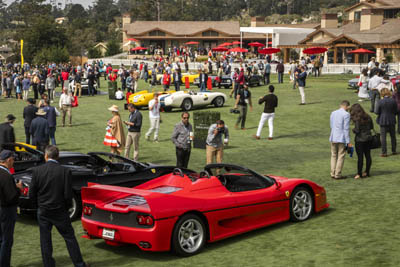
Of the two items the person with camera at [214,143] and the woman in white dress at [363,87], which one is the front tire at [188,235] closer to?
the person with camera at [214,143]

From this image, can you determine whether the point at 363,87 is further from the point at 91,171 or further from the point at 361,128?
the point at 91,171

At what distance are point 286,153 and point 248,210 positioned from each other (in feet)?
29.9

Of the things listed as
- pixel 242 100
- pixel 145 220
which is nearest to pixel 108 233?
pixel 145 220

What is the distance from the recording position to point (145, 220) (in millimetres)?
7867

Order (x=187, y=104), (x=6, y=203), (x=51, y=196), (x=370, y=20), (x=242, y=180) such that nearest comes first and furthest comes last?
1. (x=51, y=196)
2. (x=6, y=203)
3. (x=242, y=180)
4. (x=187, y=104)
5. (x=370, y=20)

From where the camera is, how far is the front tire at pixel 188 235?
803 centimetres

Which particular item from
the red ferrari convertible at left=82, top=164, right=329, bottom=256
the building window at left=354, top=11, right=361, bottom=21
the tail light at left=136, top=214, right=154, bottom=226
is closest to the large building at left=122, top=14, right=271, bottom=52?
the building window at left=354, top=11, right=361, bottom=21

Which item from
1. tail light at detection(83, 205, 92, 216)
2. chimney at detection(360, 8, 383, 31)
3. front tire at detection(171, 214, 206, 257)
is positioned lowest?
front tire at detection(171, 214, 206, 257)

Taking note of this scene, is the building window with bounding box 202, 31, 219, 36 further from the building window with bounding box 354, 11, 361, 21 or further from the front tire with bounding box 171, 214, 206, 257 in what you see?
the front tire with bounding box 171, 214, 206, 257

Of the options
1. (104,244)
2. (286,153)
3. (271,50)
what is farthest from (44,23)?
(104,244)

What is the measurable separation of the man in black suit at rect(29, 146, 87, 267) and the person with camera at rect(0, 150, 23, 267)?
262 millimetres

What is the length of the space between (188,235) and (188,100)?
21.1m

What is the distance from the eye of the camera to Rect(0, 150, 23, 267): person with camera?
7.36 meters

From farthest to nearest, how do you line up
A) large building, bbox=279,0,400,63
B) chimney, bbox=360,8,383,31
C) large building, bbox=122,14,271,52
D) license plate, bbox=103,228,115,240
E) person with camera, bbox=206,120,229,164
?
large building, bbox=122,14,271,52
chimney, bbox=360,8,383,31
large building, bbox=279,0,400,63
person with camera, bbox=206,120,229,164
license plate, bbox=103,228,115,240
